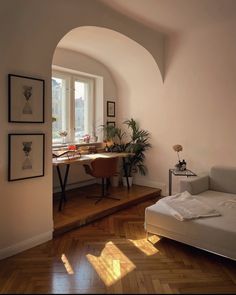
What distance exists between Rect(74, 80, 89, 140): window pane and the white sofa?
7.66 ft

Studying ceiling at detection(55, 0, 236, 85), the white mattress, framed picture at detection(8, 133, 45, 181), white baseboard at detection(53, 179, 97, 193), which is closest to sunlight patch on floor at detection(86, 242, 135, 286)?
the white mattress

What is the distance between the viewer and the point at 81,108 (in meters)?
4.98

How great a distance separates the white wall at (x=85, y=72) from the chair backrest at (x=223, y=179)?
2.31m

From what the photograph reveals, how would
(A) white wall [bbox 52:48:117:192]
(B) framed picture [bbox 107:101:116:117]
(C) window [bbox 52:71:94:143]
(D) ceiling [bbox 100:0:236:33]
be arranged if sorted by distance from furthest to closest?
1. (B) framed picture [bbox 107:101:116:117]
2. (C) window [bbox 52:71:94:143]
3. (A) white wall [bbox 52:48:117:192]
4. (D) ceiling [bbox 100:0:236:33]

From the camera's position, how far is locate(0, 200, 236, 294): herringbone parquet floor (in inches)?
80.6

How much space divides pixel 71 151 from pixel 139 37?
2.04 m

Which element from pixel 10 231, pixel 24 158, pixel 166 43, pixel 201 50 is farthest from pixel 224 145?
pixel 10 231

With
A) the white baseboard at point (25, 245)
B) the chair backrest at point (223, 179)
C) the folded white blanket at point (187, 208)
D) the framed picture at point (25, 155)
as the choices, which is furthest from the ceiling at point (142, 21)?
the white baseboard at point (25, 245)

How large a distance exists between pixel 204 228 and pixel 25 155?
6.20 ft

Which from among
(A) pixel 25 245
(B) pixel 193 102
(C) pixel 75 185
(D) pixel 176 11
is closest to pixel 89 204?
(C) pixel 75 185

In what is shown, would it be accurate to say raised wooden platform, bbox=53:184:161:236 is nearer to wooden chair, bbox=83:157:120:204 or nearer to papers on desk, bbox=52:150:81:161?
wooden chair, bbox=83:157:120:204

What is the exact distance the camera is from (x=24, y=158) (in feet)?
8.57

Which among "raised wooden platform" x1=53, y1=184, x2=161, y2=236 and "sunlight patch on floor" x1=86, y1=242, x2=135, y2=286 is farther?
"raised wooden platform" x1=53, y1=184, x2=161, y2=236

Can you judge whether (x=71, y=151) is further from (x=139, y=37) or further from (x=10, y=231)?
(x=139, y=37)
